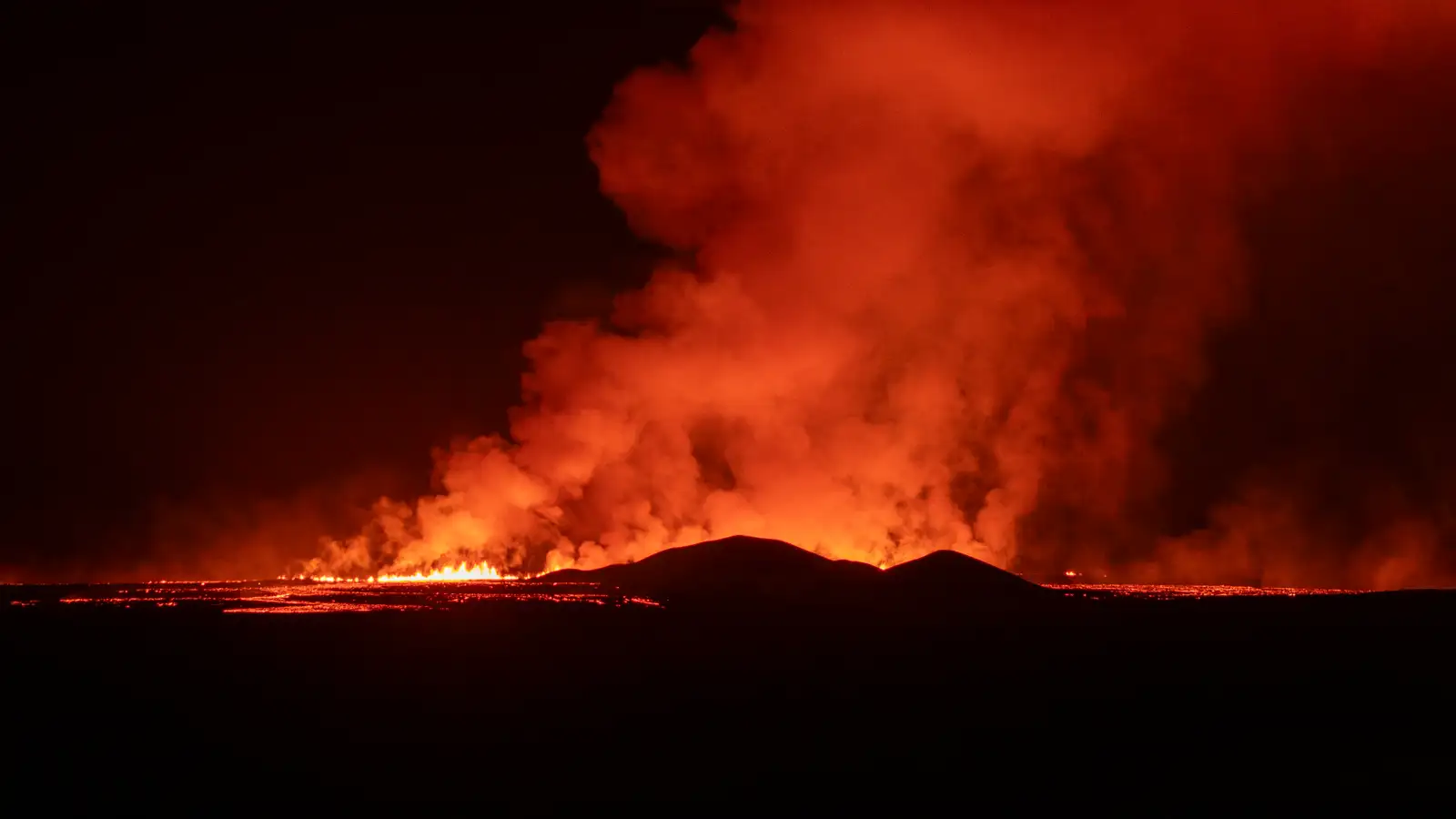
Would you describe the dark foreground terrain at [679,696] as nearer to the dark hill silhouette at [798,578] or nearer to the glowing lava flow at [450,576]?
the dark hill silhouette at [798,578]

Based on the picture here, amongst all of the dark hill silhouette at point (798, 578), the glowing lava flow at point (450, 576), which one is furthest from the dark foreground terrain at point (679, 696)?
the glowing lava flow at point (450, 576)

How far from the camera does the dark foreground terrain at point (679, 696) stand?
2159 cm

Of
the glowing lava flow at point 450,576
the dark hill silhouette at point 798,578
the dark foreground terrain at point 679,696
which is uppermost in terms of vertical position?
the glowing lava flow at point 450,576

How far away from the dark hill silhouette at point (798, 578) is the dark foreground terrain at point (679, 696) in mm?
12182

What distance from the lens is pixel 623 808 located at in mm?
18219

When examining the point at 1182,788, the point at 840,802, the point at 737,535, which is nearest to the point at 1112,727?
the point at 1182,788

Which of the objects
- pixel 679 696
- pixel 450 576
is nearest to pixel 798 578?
pixel 450 576

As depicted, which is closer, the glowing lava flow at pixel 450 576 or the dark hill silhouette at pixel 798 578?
the dark hill silhouette at pixel 798 578

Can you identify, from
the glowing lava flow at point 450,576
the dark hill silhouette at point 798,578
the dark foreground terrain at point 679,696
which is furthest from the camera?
the glowing lava flow at point 450,576

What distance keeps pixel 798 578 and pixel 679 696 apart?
4156 cm

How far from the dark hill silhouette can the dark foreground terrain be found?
12182 millimetres

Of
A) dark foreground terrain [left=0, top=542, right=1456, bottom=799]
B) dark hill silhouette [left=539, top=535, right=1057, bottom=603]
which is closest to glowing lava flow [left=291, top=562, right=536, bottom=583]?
dark hill silhouette [left=539, top=535, right=1057, bottom=603]

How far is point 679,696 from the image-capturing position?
1171 inches

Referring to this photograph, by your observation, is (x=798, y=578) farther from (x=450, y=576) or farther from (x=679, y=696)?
(x=679, y=696)
